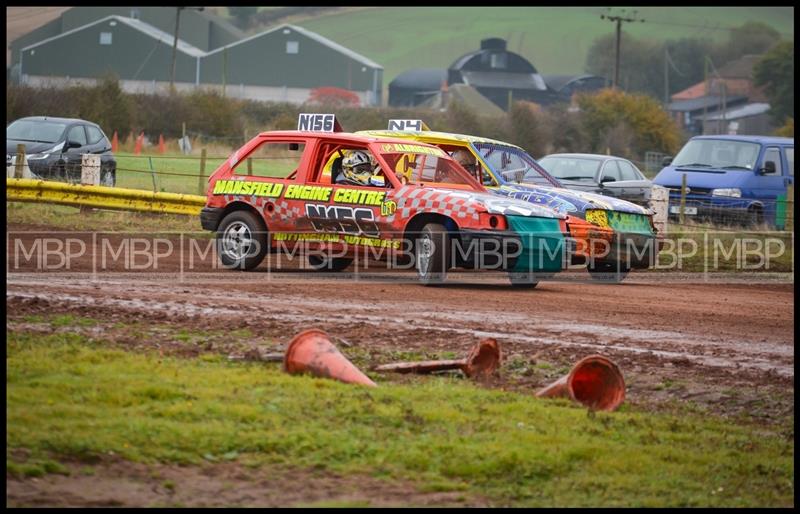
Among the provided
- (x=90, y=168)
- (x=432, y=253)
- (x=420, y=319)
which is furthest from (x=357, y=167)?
(x=90, y=168)

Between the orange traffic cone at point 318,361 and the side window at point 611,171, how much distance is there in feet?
51.6

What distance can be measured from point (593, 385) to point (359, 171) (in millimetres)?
6316

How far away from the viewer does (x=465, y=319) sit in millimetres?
11570

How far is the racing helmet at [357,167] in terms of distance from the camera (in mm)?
14289

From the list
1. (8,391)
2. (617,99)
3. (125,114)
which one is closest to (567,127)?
(617,99)

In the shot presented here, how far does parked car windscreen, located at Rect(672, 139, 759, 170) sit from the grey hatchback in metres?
0.97

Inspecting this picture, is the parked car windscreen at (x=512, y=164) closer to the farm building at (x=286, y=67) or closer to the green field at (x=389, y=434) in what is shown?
the green field at (x=389, y=434)

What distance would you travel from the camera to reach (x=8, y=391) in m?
7.42

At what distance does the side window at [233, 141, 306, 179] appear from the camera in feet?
62.0

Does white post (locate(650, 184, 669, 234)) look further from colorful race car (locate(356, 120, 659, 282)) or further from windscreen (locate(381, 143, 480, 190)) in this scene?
windscreen (locate(381, 143, 480, 190))

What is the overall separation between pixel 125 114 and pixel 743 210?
24.5 metres

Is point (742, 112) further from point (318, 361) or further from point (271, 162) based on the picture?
point (318, 361)

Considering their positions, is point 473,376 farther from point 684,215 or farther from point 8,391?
point 684,215

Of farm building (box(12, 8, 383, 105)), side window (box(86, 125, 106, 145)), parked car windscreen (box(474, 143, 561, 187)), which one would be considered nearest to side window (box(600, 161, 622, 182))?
parked car windscreen (box(474, 143, 561, 187))
